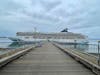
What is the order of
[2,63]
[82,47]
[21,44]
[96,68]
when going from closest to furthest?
1. [96,68]
2. [2,63]
3. [82,47]
4. [21,44]

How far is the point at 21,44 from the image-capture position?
22.3 metres

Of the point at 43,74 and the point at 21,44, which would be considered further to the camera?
the point at 21,44

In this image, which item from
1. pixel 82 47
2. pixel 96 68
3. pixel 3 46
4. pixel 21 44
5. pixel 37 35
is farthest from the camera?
pixel 37 35

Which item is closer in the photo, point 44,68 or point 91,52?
point 44,68

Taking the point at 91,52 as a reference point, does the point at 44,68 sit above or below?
below

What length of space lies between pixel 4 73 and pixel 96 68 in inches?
147

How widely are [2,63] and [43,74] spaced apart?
282 centimetres

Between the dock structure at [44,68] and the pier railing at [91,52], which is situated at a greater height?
the pier railing at [91,52]

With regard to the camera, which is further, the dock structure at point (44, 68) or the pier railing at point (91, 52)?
the pier railing at point (91, 52)

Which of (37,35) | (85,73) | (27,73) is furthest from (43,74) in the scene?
(37,35)

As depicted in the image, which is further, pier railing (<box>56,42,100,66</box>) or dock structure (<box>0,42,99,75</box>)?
pier railing (<box>56,42,100,66</box>)

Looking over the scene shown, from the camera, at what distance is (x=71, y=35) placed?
3536 inches

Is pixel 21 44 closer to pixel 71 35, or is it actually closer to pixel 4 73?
pixel 4 73

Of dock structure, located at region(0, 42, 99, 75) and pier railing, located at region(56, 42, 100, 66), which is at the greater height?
pier railing, located at region(56, 42, 100, 66)
